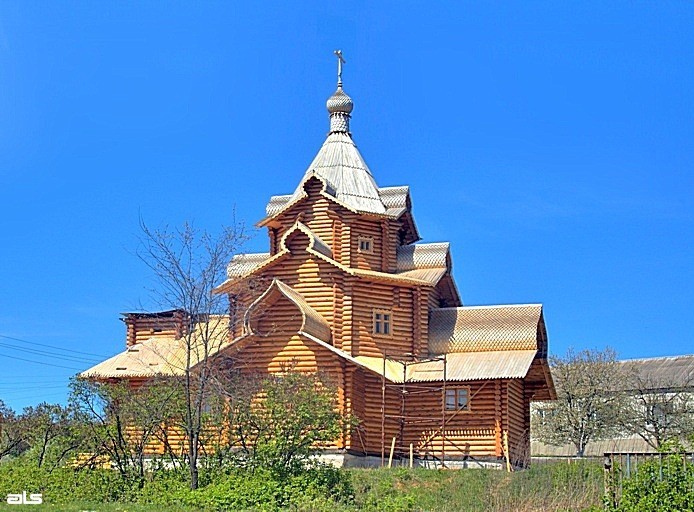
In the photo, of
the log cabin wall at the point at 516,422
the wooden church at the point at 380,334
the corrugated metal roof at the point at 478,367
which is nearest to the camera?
the corrugated metal roof at the point at 478,367

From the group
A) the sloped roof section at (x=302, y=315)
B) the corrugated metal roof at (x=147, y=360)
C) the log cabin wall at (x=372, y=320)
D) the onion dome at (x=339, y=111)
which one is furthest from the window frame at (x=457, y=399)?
the onion dome at (x=339, y=111)

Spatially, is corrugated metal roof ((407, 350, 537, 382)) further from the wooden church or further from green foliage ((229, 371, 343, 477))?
green foliage ((229, 371, 343, 477))

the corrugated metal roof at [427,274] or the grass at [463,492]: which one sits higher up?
the corrugated metal roof at [427,274]

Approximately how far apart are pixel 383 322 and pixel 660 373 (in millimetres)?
27605

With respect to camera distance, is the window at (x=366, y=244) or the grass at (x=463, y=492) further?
the window at (x=366, y=244)

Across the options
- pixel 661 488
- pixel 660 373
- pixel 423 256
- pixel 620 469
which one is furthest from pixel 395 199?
pixel 660 373

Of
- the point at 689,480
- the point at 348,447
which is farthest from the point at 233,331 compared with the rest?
the point at 689,480

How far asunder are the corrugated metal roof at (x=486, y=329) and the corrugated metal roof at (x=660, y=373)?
18.2 m

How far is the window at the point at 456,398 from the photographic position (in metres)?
31.2

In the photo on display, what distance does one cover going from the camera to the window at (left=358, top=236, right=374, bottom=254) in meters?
33.1

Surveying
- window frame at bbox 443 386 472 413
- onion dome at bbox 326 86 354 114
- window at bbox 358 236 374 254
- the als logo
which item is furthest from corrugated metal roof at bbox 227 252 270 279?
the als logo

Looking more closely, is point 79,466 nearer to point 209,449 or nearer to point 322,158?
point 209,449

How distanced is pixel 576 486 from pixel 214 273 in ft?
31.6

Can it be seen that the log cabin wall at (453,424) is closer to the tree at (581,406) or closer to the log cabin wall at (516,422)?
the log cabin wall at (516,422)
